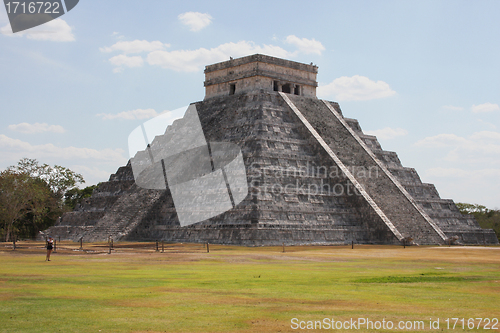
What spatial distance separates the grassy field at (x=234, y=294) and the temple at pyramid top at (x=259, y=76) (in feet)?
61.0

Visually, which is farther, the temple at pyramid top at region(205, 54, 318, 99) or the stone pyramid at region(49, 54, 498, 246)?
the temple at pyramid top at region(205, 54, 318, 99)

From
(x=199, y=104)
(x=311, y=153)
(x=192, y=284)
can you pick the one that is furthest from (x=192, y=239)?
(x=192, y=284)

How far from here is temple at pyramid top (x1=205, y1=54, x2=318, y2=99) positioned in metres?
35.3

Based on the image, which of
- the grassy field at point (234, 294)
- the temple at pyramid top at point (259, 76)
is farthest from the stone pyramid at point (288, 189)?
the grassy field at point (234, 294)

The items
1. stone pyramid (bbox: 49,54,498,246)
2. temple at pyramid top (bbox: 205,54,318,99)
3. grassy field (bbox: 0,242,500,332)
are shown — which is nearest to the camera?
grassy field (bbox: 0,242,500,332)

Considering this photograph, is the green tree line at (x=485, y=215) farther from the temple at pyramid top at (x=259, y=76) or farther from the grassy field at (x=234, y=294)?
the grassy field at (x=234, y=294)

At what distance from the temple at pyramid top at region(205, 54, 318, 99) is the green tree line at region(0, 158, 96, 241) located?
12.6 meters

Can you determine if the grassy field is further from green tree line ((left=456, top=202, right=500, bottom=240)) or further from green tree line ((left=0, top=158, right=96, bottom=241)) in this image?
green tree line ((left=456, top=202, right=500, bottom=240))

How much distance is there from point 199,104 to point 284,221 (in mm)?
13780

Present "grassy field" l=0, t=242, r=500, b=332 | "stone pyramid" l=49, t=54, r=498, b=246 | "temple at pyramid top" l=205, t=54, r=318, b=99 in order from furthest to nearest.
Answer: "temple at pyramid top" l=205, t=54, r=318, b=99
"stone pyramid" l=49, t=54, r=498, b=246
"grassy field" l=0, t=242, r=500, b=332

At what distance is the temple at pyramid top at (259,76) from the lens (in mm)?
35281

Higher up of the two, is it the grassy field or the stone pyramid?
the stone pyramid

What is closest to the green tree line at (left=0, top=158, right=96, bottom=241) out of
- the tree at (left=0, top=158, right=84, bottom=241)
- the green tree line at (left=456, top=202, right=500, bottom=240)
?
the tree at (left=0, top=158, right=84, bottom=241)

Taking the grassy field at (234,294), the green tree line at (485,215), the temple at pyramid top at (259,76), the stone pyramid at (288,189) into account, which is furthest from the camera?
the green tree line at (485,215)
